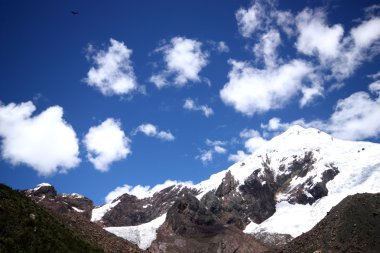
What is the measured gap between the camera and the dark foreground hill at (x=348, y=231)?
10250 centimetres

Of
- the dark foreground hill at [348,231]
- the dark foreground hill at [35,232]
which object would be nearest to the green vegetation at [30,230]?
the dark foreground hill at [35,232]

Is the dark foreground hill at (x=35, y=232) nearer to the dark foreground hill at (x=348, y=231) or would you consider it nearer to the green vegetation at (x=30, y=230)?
the green vegetation at (x=30, y=230)

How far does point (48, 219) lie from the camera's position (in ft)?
221

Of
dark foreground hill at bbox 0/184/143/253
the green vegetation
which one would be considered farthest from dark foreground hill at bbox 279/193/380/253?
the green vegetation

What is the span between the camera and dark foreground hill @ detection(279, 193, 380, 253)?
102 metres

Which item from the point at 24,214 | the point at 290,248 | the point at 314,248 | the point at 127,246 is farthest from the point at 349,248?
the point at 24,214

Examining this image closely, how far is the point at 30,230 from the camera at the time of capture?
59219 mm

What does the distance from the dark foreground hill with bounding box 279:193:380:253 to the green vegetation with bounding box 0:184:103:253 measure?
5796 cm

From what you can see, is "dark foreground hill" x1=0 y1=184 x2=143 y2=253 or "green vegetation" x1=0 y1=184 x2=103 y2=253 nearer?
"green vegetation" x1=0 y1=184 x2=103 y2=253

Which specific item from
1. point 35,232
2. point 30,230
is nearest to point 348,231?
point 35,232

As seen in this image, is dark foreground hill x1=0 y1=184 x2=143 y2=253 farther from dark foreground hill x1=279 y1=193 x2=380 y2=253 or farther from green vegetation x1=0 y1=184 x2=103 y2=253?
dark foreground hill x1=279 y1=193 x2=380 y2=253

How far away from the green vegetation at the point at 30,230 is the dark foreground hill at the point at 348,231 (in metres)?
58.0

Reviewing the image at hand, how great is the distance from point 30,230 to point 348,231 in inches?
2937

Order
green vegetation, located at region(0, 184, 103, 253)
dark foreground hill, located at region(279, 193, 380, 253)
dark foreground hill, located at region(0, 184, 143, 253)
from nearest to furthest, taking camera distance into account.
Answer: green vegetation, located at region(0, 184, 103, 253) → dark foreground hill, located at region(0, 184, 143, 253) → dark foreground hill, located at region(279, 193, 380, 253)
